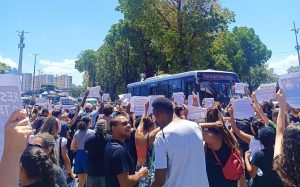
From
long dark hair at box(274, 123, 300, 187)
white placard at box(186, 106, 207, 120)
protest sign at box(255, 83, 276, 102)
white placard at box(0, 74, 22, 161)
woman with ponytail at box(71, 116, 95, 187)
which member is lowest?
woman with ponytail at box(71, 116, 95, 187)

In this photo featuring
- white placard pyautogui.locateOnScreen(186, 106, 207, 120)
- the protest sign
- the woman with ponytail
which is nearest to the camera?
the protest sign

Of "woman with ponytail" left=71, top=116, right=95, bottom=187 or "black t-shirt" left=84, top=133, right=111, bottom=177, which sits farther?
"woman with ponytail" left=71, top=116, right=95, bottom=187

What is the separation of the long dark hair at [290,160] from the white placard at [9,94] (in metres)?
1.53

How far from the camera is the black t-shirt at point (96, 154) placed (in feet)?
16.6

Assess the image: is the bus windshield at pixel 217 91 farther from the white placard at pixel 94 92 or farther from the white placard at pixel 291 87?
the white placard at pixel 291 87

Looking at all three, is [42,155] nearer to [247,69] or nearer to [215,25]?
[215,25]

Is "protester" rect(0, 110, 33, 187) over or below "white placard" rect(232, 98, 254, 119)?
below

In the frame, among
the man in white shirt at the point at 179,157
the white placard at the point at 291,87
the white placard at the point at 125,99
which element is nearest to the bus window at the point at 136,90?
the white placard at the point at 125,99

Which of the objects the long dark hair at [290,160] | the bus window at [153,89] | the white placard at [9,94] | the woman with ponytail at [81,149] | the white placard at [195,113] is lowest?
the woman with ponytail at [81,149]

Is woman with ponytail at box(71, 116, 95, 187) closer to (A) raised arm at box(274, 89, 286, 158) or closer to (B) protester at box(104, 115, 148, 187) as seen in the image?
(B) protester at box(104, 115, 148, 187)

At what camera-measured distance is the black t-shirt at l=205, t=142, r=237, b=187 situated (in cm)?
389

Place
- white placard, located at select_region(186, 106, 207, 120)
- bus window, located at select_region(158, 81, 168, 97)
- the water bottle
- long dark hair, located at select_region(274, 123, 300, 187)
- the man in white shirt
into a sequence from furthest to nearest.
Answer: bus window, located at select_region(158, 81, 168, 97)
white placard, located at select_region(186, 106, 207, 120)
the water bottle
the man in white shirt
long dark hair, located at select_region(274, 123, 300, 187)

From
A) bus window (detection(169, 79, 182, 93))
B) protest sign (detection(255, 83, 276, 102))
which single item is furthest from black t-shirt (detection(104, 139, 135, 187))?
bus window (detection(169, 79, 182, 93))

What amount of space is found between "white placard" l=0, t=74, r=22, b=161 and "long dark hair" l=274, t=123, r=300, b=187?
5.01 ft
